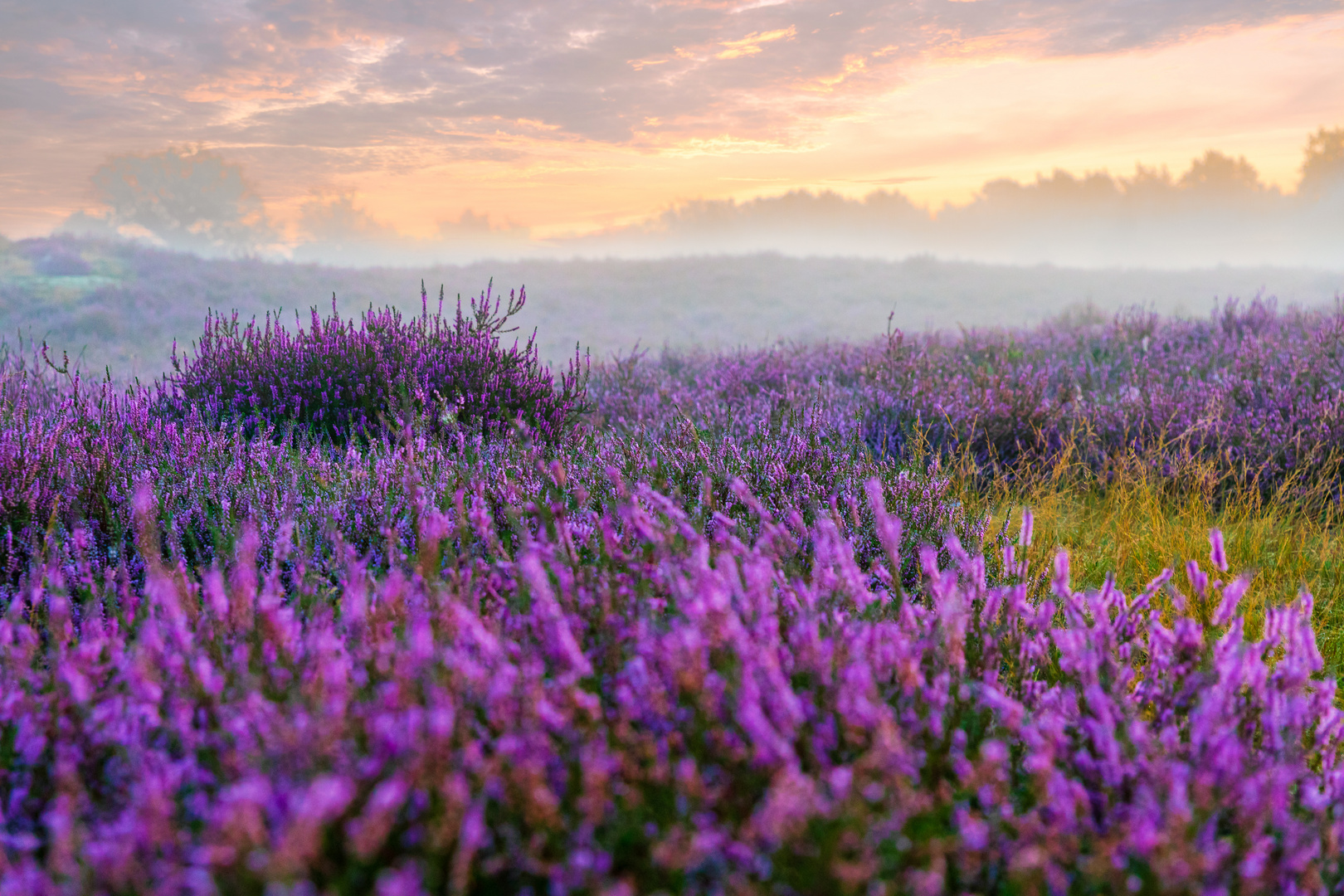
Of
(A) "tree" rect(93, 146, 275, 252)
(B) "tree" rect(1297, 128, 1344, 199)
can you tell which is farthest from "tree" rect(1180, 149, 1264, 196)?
(A) "tree" rect(93, 146, 275, 252)

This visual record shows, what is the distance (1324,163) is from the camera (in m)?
58.5

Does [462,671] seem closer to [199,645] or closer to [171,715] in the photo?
[171,715]

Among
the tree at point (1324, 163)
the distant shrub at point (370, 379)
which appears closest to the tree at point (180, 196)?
the distant shrub at point (370, 379)

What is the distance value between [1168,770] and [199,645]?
5.31 ft

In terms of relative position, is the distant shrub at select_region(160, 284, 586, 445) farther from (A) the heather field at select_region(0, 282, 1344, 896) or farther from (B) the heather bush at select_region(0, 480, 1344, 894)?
(B) the heather bush at select_region(0, 480, 1344, 894)

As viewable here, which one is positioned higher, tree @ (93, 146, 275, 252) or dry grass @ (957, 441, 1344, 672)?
tree @ (93, 146, 275, 252)

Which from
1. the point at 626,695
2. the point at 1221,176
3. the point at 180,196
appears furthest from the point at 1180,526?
the point at 1221,176

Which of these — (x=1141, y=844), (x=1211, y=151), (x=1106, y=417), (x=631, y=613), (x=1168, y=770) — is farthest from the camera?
(x=1211, y=151)

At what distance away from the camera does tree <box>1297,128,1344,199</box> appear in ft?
185

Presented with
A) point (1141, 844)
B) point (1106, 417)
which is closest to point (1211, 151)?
point (1106, 417)

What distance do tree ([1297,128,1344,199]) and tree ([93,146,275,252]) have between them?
77298 mm

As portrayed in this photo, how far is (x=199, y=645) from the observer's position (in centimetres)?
152

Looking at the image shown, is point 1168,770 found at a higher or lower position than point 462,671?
lower

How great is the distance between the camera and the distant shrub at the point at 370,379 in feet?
14.1
